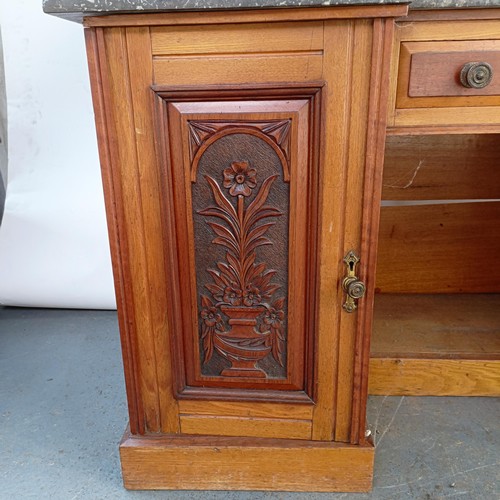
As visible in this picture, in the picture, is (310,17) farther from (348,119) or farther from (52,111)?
(52,111)

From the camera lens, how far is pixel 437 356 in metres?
1.36

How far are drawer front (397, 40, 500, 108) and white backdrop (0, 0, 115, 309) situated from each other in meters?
1.16

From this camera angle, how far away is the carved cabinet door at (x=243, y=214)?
32.9 inches

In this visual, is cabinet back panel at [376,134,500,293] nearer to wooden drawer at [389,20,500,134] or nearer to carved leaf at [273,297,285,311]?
wooden drawer at [389,20,500,134]

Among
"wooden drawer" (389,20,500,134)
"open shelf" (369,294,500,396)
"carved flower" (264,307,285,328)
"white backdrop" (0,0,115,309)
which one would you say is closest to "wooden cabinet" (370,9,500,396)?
"open shelf" (369,294,500,396)

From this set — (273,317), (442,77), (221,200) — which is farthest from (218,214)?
(442,77)

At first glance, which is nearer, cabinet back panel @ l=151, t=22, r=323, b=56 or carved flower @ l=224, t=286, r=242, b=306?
cabinet back panel @ l=151, t=22, r=323, b=56

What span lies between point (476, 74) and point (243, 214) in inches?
19.4

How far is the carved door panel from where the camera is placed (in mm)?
867

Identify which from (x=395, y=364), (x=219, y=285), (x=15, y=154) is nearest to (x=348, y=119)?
(x=219, y=285)

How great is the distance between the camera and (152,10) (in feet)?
2.60

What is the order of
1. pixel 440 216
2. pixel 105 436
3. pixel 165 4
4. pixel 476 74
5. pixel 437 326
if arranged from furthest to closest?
pixel 440 216 < pixel 437 326 < pixel 105 436 < pixel 476 74 < pixel 165 4

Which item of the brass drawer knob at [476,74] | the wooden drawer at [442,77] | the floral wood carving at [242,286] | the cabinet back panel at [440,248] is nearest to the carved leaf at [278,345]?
the floral wood carving at [242,286]

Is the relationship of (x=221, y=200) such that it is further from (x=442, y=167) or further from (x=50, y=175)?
(x=50, y=175)
